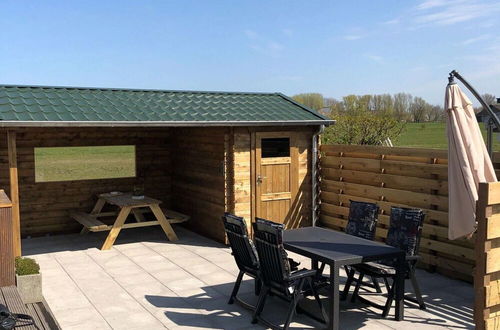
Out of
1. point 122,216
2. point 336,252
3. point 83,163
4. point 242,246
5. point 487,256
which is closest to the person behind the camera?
point 487,256

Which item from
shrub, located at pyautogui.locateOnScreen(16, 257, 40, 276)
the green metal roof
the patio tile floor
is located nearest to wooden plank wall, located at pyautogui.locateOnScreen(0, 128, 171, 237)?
the patio tile floor

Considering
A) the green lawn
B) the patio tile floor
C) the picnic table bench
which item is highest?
the green lawn

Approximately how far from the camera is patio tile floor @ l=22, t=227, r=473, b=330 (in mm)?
5492

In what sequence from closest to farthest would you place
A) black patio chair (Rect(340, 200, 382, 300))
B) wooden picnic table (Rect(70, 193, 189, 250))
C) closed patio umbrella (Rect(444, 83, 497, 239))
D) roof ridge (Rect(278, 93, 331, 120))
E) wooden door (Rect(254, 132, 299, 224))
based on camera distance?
closed patio umbrella (Rect(444, 83, 497, 239)) → black patio chair (Rect(340, 200, 382, 300)) → wooden picnic table (Rect(70, 193, 189, 250)) → wooden door (Rect(254, 132, 299, 224)) → roof ridge (Rect(278, 93, 331, 120))

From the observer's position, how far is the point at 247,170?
9102mm

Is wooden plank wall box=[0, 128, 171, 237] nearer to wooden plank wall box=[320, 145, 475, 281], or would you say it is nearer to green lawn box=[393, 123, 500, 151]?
wooden plank wall box=[320, 145, 475, 281]

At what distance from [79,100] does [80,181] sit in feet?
7.92

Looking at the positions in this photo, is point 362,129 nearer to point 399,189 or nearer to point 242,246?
point 399,189

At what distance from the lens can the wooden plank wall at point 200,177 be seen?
9312mm

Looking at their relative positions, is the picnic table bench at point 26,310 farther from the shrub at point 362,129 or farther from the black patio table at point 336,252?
the shrub at point 362,129

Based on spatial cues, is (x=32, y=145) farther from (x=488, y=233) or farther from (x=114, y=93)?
(x=488, y=233)

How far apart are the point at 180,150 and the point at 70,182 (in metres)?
2.38

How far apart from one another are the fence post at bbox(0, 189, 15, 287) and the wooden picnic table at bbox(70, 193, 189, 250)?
2.99m

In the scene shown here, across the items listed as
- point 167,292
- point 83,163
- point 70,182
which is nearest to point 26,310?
point 167,292
